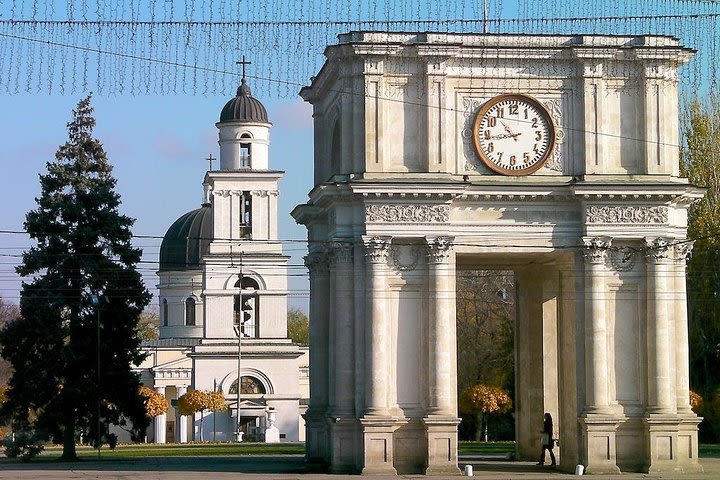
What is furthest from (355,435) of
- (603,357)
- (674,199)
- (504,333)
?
(504,333)

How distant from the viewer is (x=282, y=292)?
98.2 m

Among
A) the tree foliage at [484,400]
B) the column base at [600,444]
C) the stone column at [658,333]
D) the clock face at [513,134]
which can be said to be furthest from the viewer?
the tree foliage at [484,400]

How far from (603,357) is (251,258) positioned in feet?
191

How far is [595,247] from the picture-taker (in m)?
41.2

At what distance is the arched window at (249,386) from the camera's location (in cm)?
10069

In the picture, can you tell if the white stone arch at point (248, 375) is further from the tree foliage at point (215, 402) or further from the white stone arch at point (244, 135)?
the white stone arch at point (244, 135)

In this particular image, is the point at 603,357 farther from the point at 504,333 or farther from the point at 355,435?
the point at 504,333

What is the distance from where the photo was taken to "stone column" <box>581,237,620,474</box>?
134 ft

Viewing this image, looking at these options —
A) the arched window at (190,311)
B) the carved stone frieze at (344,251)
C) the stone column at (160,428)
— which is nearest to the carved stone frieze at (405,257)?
the carved stone frieze at (344,251)

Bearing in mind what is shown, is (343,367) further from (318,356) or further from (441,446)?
(318,356)

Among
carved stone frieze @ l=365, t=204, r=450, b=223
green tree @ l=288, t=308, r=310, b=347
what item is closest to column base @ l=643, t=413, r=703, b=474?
carved stone frieze @ l=365, t=204, r=450, b=223

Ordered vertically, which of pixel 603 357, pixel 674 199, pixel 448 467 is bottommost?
pixel 448 467

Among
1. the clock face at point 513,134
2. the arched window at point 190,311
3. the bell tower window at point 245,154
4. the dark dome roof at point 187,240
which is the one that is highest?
the bell tower window at point 245,154

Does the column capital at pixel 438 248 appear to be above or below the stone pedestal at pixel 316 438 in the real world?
above
